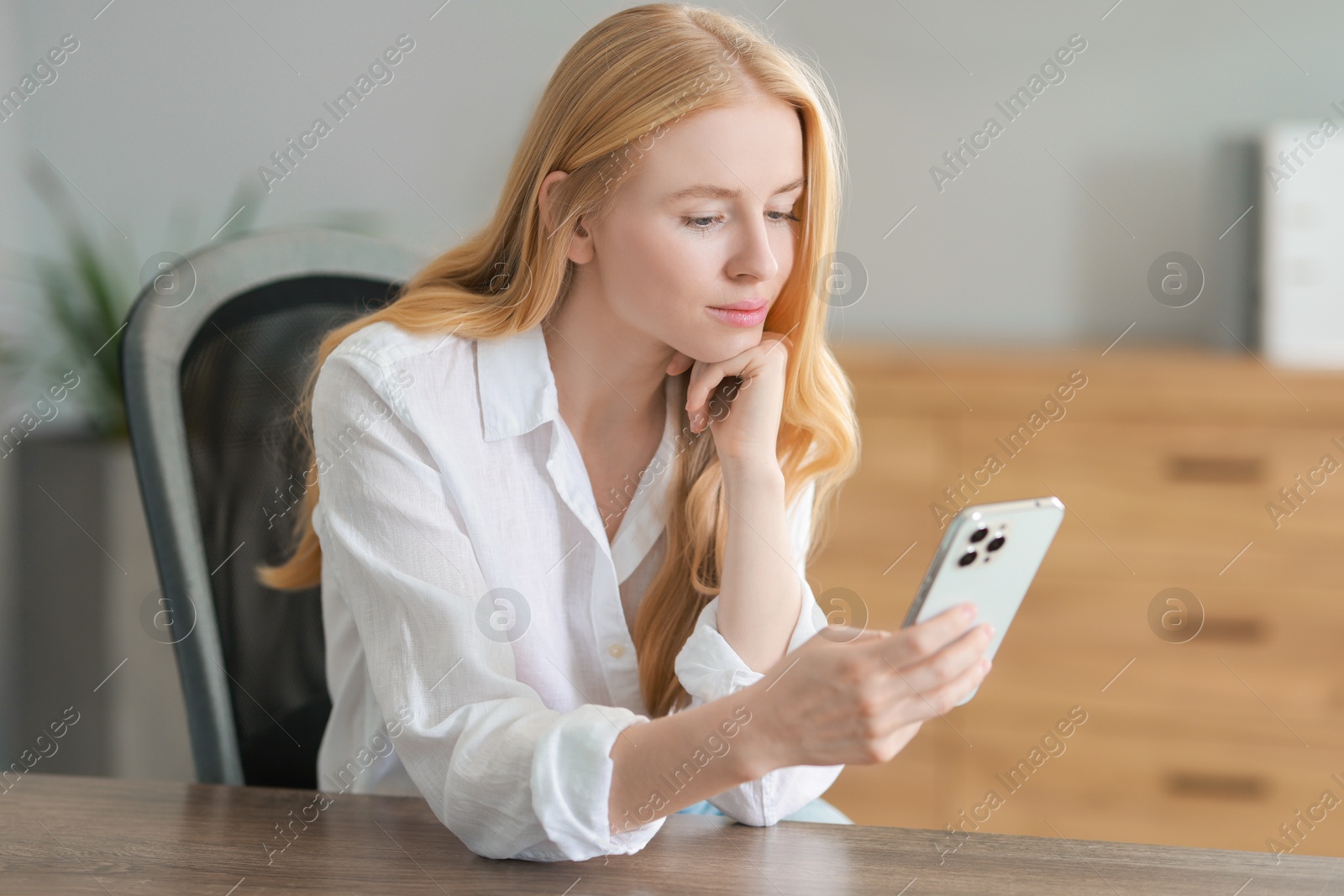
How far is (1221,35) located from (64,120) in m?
2.34

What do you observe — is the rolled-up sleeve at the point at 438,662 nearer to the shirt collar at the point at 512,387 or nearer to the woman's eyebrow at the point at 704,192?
the shirt collar at the point at 512,387

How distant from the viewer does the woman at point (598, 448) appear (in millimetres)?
841

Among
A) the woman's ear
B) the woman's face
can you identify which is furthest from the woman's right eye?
the woman's ear

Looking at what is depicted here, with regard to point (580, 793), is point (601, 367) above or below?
above

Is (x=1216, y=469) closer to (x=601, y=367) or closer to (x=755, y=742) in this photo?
(x=601, y=367)

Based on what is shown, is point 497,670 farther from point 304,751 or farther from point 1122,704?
point 1122,704

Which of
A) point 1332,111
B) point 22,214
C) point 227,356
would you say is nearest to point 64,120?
point 22,214

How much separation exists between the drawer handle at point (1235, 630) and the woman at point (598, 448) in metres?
1.07

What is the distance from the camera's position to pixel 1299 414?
5.99ft

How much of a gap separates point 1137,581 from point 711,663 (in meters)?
1.25

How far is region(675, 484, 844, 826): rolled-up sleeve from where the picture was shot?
2.72 ft

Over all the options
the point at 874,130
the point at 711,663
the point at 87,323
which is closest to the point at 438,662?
the point at 711,663

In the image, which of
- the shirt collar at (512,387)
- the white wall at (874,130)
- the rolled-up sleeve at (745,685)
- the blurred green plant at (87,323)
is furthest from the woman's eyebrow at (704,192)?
the white wall at (874,130)

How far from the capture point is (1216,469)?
→ 1.89m
